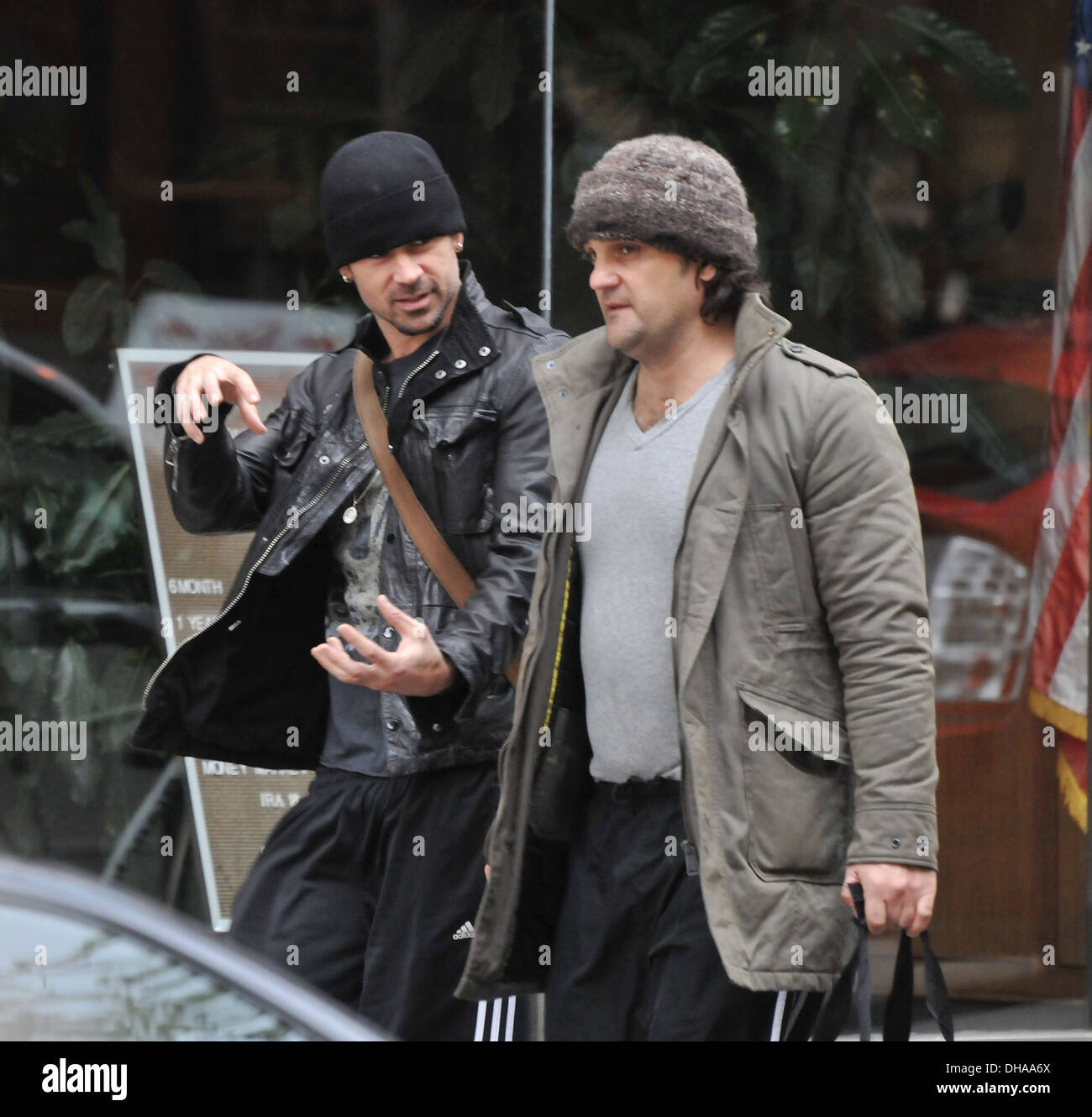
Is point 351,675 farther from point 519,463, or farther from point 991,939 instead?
point 991,939

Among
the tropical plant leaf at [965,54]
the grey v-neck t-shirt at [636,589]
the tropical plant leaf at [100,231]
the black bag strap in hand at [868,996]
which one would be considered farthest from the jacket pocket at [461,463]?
the tropical plant leaf at [965,54]

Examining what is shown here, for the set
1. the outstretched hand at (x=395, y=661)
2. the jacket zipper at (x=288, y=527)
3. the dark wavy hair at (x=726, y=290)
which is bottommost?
the outstretched hand at (x=395, y=661)

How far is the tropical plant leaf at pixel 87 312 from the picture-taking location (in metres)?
5.32

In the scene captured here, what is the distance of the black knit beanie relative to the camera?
361 centimetres

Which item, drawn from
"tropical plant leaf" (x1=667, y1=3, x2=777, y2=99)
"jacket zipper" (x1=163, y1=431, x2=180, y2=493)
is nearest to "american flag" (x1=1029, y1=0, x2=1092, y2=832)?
"tropical plant leaf" (x1=667, y1=3, x2=777, y2=99)

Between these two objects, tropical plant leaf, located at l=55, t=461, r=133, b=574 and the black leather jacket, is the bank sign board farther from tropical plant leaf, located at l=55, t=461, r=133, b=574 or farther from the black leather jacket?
the black leather jacket

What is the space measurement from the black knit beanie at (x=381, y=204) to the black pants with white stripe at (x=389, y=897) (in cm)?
103

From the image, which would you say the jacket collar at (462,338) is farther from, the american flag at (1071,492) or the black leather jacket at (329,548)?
the american flag at (1071,492)

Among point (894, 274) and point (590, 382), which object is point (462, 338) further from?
point (894, 274)

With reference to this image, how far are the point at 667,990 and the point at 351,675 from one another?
2.45 feet

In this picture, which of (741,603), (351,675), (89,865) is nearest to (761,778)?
(741,603)

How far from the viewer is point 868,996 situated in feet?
9.96

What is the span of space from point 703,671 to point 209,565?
256cm

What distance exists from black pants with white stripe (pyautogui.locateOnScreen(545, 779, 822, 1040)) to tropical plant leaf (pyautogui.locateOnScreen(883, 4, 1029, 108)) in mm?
3017
